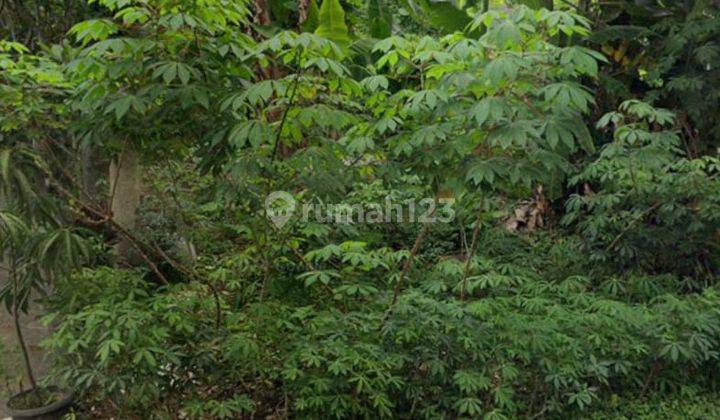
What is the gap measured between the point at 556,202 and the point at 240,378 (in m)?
3.67

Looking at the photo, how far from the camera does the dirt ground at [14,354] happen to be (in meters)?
3.57

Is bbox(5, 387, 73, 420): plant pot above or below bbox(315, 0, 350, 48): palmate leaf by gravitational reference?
below

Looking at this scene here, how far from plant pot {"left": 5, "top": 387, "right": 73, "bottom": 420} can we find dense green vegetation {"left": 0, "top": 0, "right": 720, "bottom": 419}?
0.32 feet

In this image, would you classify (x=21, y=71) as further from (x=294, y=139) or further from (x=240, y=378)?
(x=240, y=378)

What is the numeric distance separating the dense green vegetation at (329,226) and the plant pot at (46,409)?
0.32 ft

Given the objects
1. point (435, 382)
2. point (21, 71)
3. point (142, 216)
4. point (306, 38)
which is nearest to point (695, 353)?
point (435, 382)

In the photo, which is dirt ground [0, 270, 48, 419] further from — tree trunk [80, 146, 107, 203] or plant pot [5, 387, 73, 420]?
tree trunk [80, 146, 107, 203]

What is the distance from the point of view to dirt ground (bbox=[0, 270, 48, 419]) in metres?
3.57

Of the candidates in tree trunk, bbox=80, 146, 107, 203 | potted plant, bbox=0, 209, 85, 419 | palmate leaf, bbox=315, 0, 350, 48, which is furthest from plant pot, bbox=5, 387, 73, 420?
palmate leaf, bbox=315, 0, 350, 48

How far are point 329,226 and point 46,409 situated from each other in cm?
179

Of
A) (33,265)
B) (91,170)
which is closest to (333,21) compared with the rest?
(33,265)

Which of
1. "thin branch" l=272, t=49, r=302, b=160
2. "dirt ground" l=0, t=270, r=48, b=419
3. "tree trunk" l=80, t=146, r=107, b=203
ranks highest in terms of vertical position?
"thin branch" l=272, t=49, r=302, b=160

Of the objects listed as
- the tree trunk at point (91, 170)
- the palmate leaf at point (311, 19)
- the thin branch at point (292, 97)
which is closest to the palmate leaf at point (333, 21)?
the palmate leaf at point (311, 19)

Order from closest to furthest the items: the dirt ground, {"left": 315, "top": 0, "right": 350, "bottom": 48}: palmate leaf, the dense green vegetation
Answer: the dense green vegetation
the dirt ground
{"left": 315, "top": 0, "right": 350, "bottom": 48}: palmate leaf
